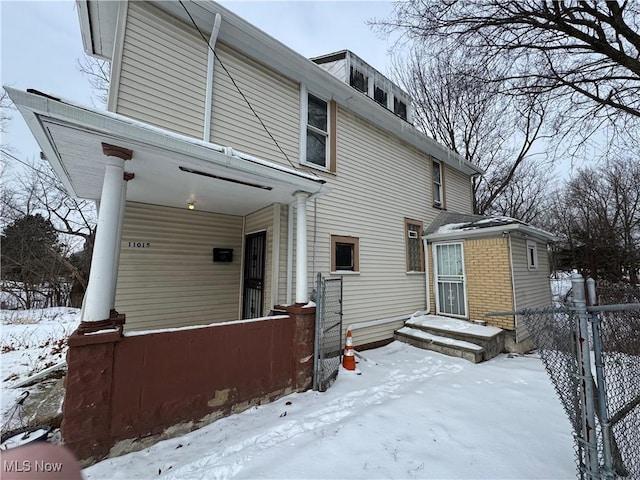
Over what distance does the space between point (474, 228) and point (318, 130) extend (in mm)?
4629

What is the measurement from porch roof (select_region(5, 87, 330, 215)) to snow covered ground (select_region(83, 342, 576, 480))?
3007 mm

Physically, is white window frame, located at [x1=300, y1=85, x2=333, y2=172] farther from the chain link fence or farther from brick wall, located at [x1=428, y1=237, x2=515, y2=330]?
the chain link fence

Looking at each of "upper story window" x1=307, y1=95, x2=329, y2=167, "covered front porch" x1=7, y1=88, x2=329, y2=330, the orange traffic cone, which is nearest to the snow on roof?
"upper story window" x1=307, y1=95, x2=329, y2=167

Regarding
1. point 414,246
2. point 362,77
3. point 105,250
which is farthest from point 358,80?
point 105,250

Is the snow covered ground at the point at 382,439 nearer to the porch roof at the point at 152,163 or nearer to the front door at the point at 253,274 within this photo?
the front door at the point at 253,274

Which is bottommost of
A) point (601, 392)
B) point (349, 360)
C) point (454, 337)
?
point (349, 360)

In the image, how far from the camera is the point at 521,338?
646 cm

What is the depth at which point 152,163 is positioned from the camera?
3.19 metres

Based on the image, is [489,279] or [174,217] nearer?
[174,217]

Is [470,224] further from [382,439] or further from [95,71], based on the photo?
[95,71]

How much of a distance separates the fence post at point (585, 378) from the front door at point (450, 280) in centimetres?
570

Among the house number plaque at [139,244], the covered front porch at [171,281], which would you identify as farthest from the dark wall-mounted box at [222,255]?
the house number plaque at [139,244]

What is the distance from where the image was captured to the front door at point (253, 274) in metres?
5.39

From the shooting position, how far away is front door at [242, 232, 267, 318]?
539cm
